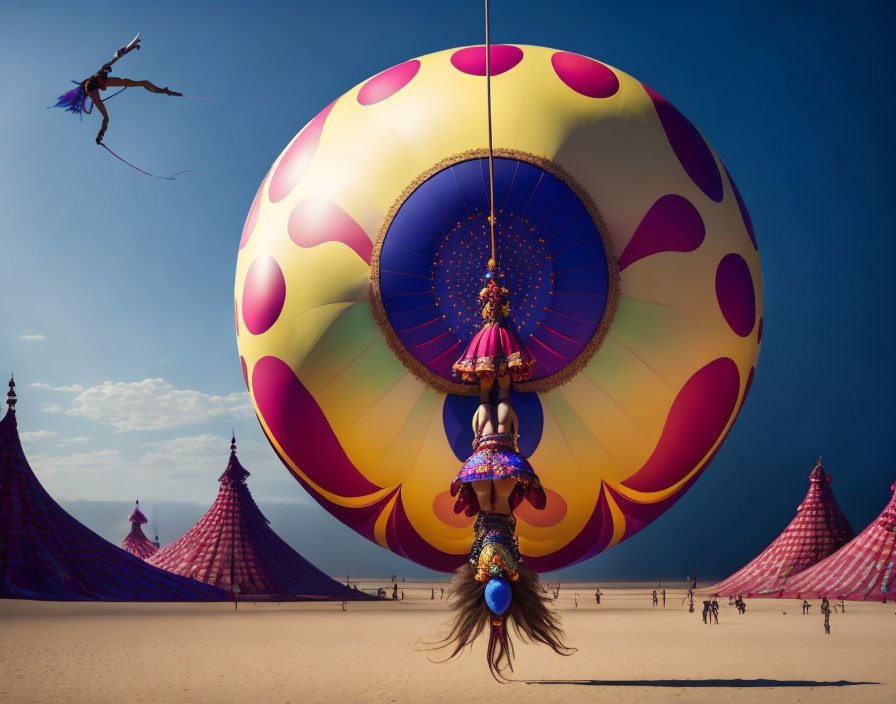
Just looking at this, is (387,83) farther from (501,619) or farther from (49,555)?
(49,555)

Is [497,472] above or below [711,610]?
below

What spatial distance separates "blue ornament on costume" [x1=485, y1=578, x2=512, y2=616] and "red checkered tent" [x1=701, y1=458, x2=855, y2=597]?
2594cm

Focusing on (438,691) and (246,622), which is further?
(246,622)

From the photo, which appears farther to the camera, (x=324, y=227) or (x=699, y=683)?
(x=699, y=683)

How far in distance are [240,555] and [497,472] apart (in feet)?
69.2

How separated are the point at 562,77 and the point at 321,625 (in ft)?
49.4

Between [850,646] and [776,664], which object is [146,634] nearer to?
[776,664]

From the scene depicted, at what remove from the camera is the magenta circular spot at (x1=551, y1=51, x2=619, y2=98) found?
10758 mm

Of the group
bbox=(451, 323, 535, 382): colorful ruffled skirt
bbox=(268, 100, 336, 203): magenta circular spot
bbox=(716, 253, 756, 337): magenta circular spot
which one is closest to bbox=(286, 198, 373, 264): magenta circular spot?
bbox=(268, 100, 336, 203): magenta circular spot

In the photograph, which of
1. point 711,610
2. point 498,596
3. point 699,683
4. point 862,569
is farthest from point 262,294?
point 862,569

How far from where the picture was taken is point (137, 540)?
39.5 metres

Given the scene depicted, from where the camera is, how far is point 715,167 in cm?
1109

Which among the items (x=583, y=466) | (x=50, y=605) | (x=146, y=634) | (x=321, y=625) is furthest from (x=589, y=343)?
(x=50, y=605)

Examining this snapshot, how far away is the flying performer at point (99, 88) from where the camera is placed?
388 inches
